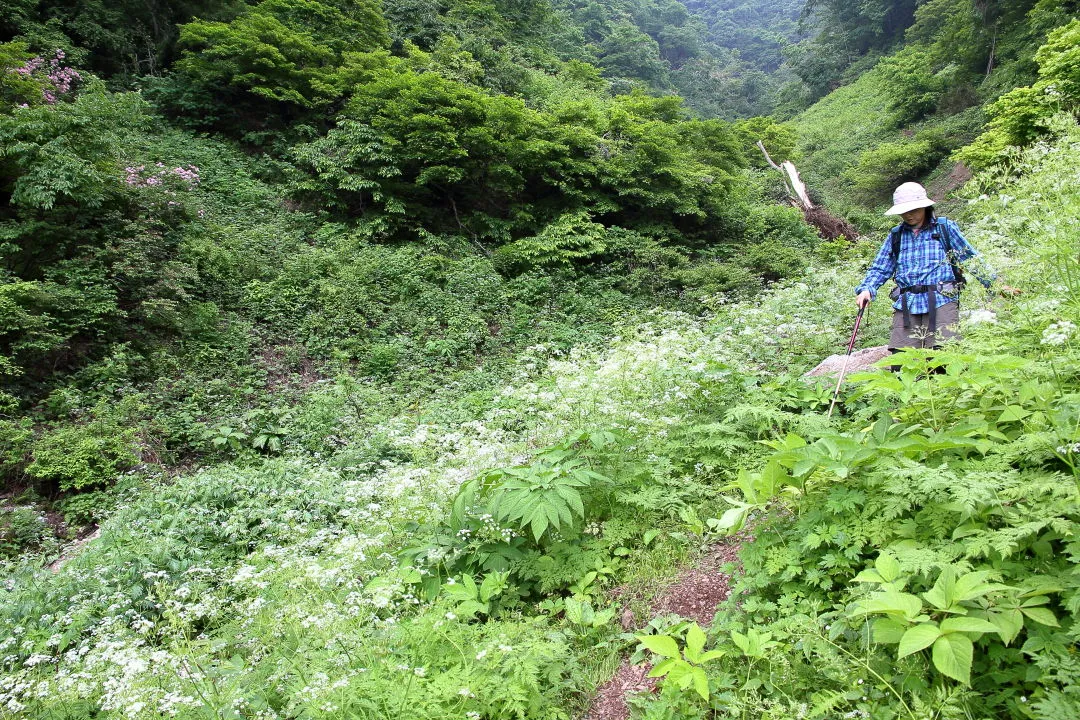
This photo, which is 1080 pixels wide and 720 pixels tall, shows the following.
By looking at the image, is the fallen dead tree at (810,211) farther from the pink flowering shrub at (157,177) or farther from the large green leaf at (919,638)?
the pink flowering shrub at (157,177)

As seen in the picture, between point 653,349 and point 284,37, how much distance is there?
46.2 feet

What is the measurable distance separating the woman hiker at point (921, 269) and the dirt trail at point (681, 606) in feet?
7.60

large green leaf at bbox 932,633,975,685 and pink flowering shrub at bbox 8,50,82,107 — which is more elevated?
pink flowering shrub at bbox 8,50,82,107

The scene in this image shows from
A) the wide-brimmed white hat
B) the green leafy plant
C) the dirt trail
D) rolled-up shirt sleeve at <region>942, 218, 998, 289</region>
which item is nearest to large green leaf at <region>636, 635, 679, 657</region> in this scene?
the green leafy plant

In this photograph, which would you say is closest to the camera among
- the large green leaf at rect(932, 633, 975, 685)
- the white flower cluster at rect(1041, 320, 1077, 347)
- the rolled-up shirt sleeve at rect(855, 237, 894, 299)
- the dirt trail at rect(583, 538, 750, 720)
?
the large green leaf at rect(932, 633, 975, 685)

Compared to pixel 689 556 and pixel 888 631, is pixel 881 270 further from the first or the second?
pixel 888 631

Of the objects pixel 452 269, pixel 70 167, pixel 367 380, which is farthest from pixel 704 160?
pixel 70 167

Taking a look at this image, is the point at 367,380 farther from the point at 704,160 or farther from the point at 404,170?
the point at 704,160

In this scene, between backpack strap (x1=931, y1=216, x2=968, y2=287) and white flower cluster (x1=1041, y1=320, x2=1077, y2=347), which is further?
backpack strap (x1=931, y1=216, x2=968, y2=287)

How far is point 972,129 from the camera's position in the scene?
785 inches

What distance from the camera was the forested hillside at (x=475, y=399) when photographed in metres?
1.93

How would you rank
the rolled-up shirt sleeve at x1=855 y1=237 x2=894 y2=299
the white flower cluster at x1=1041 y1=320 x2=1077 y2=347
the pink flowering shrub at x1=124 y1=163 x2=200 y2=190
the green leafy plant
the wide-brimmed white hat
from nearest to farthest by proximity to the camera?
the white flower cluster at x1=1041 y1=320 x2=1077 y2=347, the green leafy plant, the wide-brimmed white hat, the rolled-up shirt sleeve at x1=855 y1=237 x2=894 y2=299, the pink flowering shrub at x1=124 y1=163 x2=200 y2=190

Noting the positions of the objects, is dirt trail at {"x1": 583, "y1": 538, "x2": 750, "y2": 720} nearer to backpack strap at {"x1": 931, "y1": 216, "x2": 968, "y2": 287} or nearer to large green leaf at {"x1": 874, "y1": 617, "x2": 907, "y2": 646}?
large green leaf at {"x1": 874, "y1": 617, "x2": 907, "y2": 646}

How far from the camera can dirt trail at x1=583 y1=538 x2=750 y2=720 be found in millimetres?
2262
